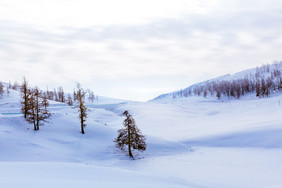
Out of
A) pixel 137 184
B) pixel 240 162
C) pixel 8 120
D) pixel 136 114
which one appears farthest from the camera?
pixel 136 114

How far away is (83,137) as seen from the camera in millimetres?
32625

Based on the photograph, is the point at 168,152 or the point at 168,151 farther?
the point at 168,151

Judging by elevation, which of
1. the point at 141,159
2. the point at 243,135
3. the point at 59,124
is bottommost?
the point at 141,159

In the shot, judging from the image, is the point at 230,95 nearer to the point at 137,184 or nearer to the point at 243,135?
the point at 243,135

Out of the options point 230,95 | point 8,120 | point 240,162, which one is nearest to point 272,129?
point 240,162

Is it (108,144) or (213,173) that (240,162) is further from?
(108,144)

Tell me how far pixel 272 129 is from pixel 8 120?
42.3 metres

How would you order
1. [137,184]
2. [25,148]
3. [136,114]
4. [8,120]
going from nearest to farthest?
1. [137,184]
2. [25,148]
3. [8,120]
4. [136,114]

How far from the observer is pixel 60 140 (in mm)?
30375

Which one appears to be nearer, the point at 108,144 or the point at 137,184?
the point at 137,184

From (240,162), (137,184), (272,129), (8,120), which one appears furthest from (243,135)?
(8,120)

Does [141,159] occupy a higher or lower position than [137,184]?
lower

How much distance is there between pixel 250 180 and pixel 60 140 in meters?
26.1

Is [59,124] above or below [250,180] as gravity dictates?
above
